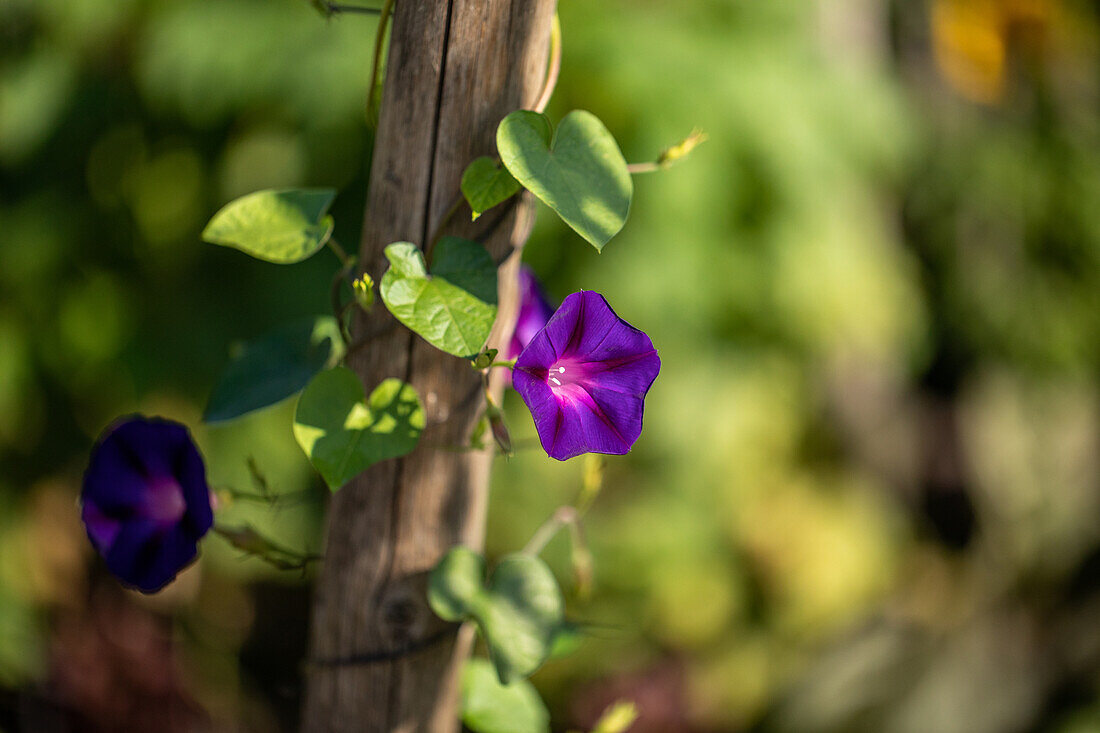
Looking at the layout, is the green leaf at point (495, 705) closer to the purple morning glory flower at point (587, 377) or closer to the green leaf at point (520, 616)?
the green leaf at point (520, 616)

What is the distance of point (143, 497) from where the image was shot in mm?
660

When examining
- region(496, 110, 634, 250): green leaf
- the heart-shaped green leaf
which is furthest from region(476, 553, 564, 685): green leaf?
region(496, 110, 634, 250): green leaf

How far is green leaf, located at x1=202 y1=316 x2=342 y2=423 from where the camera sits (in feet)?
1.96

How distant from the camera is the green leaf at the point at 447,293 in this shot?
47cm

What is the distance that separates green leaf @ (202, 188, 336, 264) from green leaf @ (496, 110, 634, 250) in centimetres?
15

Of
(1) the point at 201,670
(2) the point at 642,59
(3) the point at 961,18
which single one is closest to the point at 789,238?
(2) the point at 642,59

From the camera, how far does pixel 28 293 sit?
183 centimetres

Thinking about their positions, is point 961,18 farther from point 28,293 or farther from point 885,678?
point 28,293

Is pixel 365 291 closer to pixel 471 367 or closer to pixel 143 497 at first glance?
pixel 471 367

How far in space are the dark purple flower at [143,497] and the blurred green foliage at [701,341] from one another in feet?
2.94

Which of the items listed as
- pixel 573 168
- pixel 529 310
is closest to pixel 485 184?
pixel 573 168

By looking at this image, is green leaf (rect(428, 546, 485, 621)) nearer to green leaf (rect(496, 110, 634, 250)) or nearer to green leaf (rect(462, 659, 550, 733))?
green leaf (rect(462, 659, 550, 733))

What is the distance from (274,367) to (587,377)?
27 cm

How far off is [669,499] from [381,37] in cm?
140
